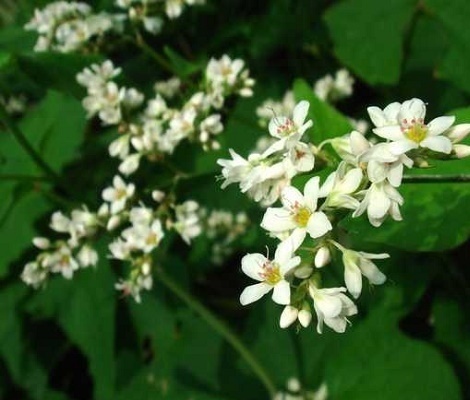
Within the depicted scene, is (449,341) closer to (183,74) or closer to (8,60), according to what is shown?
(183,74)

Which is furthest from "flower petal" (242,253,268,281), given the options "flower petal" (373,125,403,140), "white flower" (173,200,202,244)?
"white flower" (173,200,202,244)

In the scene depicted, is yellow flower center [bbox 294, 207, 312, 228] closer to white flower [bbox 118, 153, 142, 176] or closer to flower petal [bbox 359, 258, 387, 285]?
flower petal [bbox 359, 258, 387, 285]

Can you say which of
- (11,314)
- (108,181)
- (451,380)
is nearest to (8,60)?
(108,181)

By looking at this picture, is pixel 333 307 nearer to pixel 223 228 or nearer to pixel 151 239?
pixel 151 239

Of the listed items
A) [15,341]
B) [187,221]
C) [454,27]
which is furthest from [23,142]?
[454,27]

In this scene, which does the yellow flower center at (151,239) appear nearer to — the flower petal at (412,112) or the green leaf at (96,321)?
the green leaf at (96,321)

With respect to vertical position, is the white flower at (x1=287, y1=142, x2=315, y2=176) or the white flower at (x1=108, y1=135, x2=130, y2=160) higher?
the white flower at (x1=287, y1=142, x2=315, y2=176)
